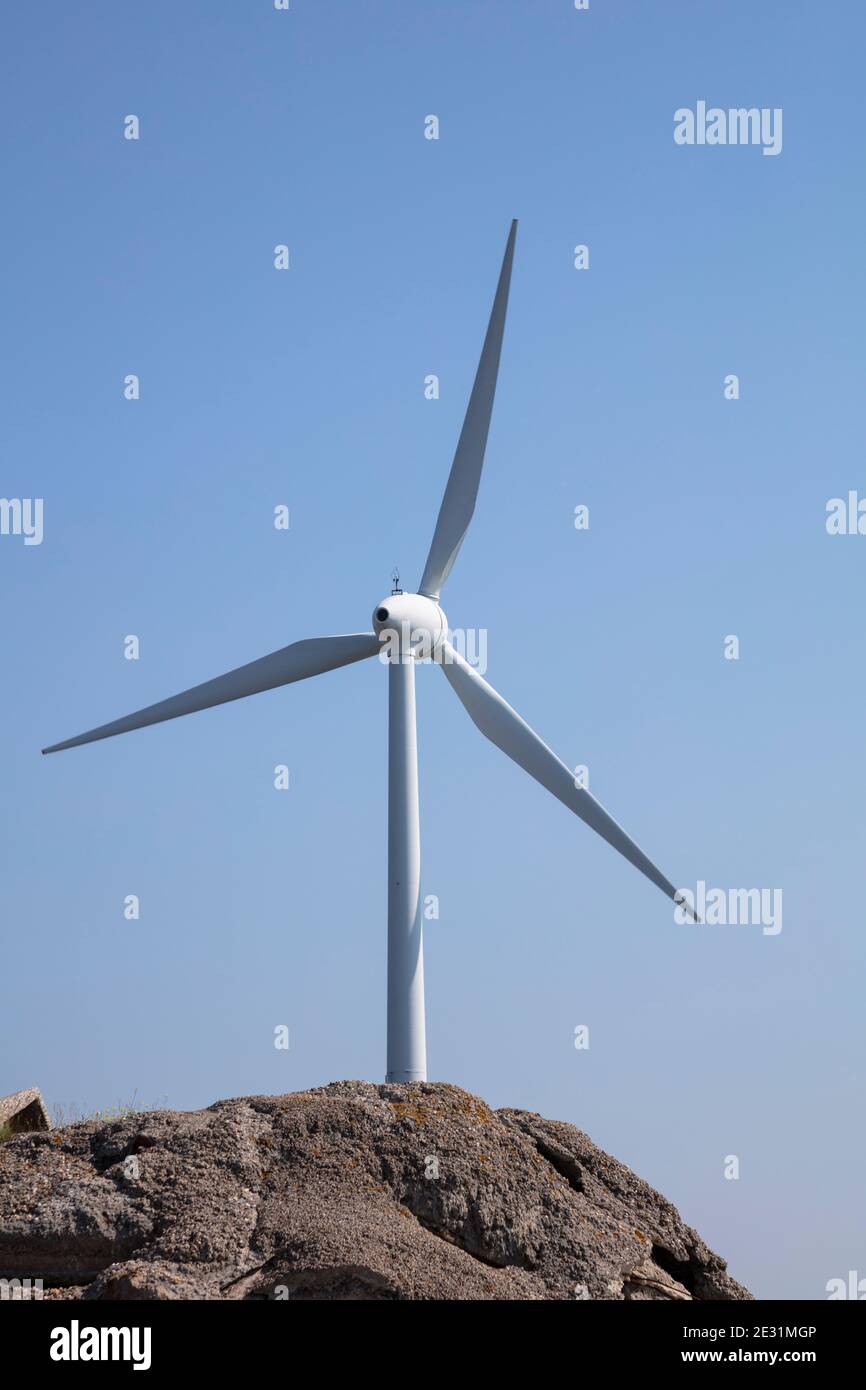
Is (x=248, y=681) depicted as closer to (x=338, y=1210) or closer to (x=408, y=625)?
(x=408, y=625)

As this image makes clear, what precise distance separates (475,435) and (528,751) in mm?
7127

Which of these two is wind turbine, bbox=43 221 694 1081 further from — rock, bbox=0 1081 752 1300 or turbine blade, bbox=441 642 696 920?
rock, bbox=0 1081 752 1300

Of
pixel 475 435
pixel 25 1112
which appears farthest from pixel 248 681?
pixel 25 1112

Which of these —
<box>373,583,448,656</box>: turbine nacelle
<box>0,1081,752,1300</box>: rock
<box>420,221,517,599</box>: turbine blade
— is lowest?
<box>0,1081,752,1300</box>: rock

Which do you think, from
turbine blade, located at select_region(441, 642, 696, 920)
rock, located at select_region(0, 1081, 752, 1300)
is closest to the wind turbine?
turbine blade, located at select_region(441, 642, 696, 920)

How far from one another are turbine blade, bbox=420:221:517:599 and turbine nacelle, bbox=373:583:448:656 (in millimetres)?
2228

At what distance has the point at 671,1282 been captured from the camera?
63.0 ft

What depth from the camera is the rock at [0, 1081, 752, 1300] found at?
1628 centimetres

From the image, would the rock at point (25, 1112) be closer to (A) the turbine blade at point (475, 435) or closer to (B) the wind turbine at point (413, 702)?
(B) the wind turbine at point (413, 702)

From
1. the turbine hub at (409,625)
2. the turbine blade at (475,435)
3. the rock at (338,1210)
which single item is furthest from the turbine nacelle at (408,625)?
the rock at (338,1210)

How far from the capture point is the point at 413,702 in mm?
27859
